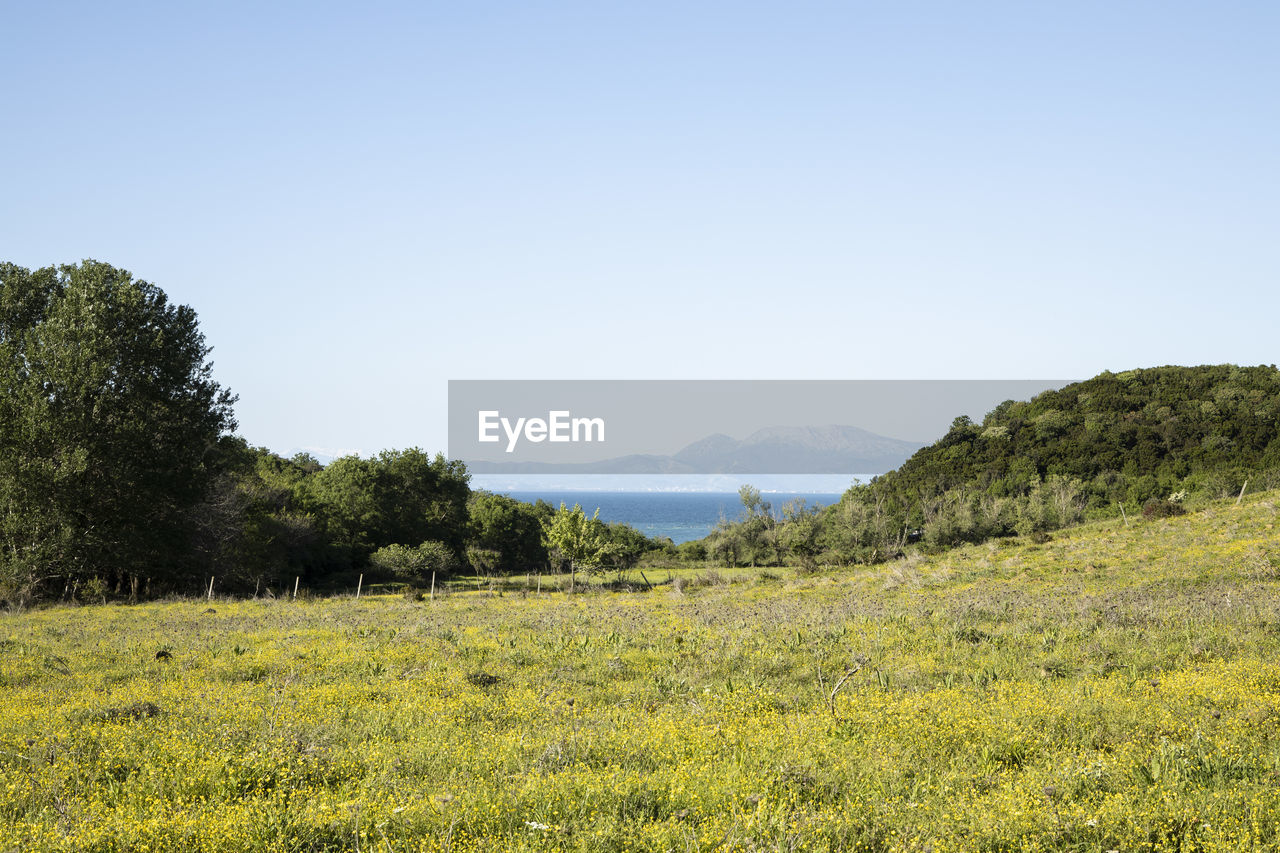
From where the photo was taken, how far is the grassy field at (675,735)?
6.24 metres

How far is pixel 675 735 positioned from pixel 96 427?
36059 mm

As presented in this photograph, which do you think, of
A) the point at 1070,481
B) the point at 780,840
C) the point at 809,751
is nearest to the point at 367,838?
the point at 780,840

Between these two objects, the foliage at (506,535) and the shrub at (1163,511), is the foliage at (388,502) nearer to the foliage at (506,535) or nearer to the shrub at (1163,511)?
the foliage at (506,535)

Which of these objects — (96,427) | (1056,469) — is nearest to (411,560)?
(96,427)

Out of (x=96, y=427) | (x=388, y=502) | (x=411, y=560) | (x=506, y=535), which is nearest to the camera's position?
(x=96, y=427)

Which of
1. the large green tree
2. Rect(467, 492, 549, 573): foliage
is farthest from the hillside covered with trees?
the large green tree

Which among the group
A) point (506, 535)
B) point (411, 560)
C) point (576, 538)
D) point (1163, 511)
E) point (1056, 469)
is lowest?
point (411, 560)

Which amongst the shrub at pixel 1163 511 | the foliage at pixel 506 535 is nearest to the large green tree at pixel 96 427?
the foliage at pixel 506 535

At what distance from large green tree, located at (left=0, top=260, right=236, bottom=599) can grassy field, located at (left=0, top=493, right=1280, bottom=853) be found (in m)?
20.4

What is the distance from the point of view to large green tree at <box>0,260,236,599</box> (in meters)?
32.8

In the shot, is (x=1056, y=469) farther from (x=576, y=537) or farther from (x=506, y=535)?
(x=506, y=535)

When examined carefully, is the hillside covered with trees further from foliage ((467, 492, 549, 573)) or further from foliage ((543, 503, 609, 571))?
foliage ((467, 492, 549, 573))

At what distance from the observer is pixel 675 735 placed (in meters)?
8.71

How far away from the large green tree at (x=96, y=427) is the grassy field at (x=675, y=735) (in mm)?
20425
